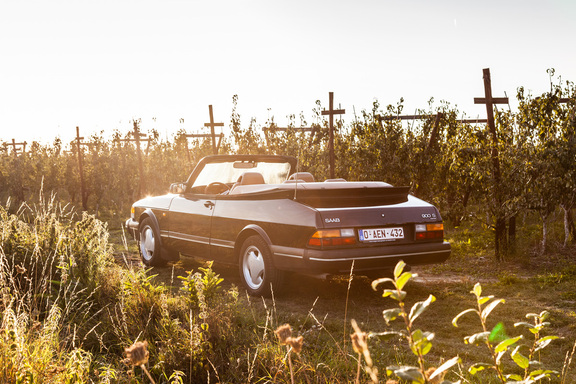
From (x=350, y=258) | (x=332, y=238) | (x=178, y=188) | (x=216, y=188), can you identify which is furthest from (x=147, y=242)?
(x=350, y=258)

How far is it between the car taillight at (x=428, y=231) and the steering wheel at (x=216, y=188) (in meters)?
2.67

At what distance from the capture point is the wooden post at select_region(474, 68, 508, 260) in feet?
26.7

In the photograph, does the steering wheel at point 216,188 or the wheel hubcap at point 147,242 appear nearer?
the steering wheel at point 216,188

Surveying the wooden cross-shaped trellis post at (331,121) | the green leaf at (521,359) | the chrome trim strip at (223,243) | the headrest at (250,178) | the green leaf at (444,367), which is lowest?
the chrome trim strip at (223,243)

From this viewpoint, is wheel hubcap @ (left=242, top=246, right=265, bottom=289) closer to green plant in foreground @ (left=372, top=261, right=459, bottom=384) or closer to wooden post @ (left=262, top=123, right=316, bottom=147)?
green plant in foreground @ (left=372, top=261, right=459, bottom=384)

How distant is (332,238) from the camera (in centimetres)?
516

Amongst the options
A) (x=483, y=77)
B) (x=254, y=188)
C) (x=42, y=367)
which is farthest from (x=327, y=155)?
(x=42, y=367)

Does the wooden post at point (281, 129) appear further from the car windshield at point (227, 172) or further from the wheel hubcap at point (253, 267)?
the wheel hubcap at point (253, 267)

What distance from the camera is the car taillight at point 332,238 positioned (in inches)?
202

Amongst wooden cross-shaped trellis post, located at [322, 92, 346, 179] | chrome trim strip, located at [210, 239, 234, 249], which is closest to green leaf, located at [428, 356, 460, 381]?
chrome trim strip, located at [210, 239, 234, 249]

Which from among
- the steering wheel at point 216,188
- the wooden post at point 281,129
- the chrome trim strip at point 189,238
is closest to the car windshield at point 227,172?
the steering wheel at point 216,188

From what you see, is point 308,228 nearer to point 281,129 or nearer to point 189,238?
point 189,238

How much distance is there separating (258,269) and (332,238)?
1.21 metres

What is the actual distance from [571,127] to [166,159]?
Result: 20570 millimetres
